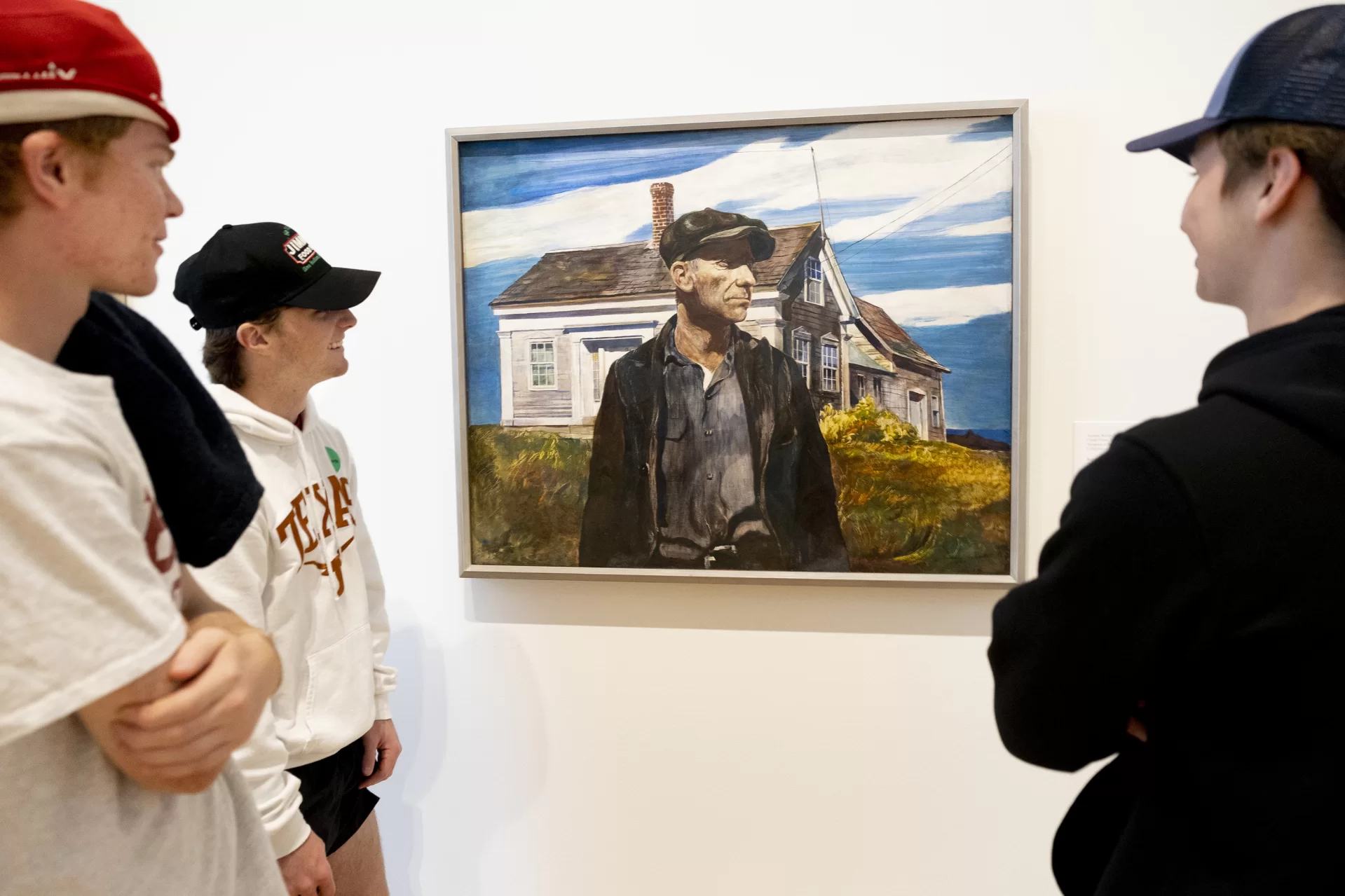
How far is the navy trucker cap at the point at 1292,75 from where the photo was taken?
751 millimetres

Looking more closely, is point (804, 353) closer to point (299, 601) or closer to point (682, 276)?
point (682, 276)

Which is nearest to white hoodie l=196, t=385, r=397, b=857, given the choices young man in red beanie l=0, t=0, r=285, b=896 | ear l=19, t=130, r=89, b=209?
young man in red beanie l=0, t=0, r=285, b=896

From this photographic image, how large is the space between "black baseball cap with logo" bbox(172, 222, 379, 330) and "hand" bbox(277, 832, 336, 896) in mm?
830

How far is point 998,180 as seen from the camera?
5.25 ft

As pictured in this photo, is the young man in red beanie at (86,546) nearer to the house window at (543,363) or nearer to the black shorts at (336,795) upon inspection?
the black shorts at (336,795)

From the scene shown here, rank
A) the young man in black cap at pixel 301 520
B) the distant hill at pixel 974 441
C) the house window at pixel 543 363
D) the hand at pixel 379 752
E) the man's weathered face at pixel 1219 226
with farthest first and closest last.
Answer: the house window at pixel 543 363 < the distant hill at pixel 974 441 < the hand at pixel 379 752 < the young man in black cap at pixel 301 520 < the man's weathered face at pixel 1219 226

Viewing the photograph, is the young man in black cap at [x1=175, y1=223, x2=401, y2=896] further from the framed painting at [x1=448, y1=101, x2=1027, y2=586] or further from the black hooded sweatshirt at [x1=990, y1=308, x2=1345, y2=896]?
the black hooded sweatshirt at [x1=990, y1=308, x2=1345, y2=896]

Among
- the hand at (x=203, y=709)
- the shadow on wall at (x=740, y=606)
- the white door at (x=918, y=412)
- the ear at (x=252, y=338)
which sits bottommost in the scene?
the shadow on wall at (x=740, y=606)

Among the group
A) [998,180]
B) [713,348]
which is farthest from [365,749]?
[998,180]

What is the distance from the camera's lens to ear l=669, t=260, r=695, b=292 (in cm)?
171

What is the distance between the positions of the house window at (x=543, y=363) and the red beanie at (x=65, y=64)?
42.9 inches

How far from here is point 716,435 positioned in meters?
1.71

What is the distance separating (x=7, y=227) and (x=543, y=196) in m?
1.18

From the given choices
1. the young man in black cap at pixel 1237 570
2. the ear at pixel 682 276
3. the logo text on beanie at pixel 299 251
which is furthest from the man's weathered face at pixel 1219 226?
the logo text on beanie at pixel 299 251
